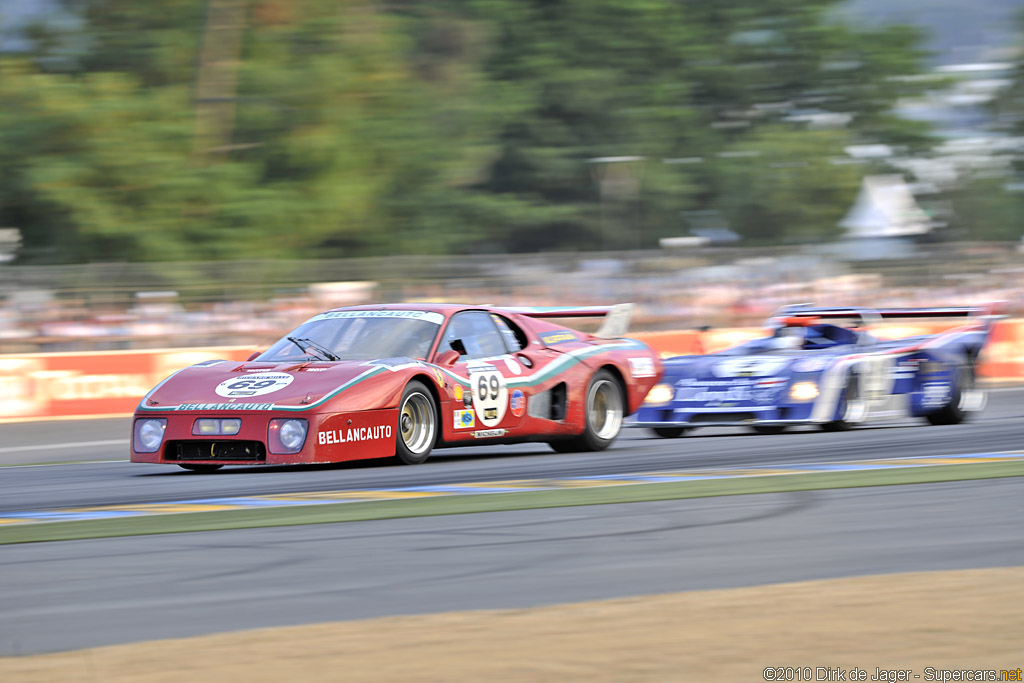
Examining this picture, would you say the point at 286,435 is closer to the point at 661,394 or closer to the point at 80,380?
the point at 661,394

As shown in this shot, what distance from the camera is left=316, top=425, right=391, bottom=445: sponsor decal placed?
864 centimetres

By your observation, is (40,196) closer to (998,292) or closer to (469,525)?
(998,292)

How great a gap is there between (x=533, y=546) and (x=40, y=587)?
185cm

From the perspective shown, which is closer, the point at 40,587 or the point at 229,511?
the point at 40,587

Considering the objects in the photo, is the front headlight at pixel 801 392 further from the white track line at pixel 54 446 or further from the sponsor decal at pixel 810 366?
the white track line at pixel 54 446

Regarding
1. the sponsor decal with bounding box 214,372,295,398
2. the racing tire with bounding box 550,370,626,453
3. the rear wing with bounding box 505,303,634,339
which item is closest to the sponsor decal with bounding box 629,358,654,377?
the racing tire with bounding box 550,370,626,453

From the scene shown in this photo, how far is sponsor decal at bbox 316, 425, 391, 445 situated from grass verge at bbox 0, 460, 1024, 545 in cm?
143

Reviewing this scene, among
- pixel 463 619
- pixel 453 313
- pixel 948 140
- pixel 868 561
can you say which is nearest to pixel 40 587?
pixel 463 619

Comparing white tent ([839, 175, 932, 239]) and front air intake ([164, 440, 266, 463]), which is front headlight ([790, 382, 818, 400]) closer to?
front air intake ([164, 440, 266, 463])

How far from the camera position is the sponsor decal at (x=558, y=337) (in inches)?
427

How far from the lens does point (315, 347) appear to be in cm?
977

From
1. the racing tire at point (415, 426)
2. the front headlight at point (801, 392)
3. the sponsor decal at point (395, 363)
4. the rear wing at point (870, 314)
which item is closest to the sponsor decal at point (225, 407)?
the sponsor decal at point (395, 363)

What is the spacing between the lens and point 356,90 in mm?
32344

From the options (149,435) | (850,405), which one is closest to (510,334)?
(149,435)
